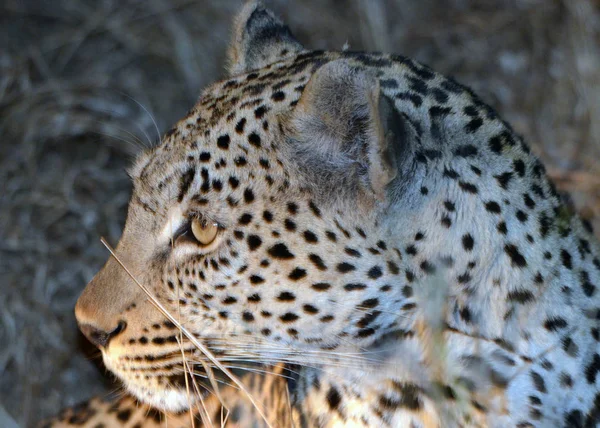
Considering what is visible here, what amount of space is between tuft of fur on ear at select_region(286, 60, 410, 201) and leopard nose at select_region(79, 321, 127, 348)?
84 cm

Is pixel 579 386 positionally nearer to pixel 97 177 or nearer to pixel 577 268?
pixel 577 268

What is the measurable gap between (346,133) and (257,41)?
1.05m

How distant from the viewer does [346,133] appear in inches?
100

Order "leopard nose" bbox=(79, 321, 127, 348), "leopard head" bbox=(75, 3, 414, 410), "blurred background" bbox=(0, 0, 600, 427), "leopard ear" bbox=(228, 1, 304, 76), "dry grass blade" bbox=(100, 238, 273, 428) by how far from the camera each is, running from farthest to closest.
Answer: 1. "blurred background" bbox=(0, 0, 600, 427)
2. "leopard ear" bbox=(228, 1, 304, 76)
3. "leopard nose" bbox=(79, 321, 127, 348)
4. "dry grass blade" bbox=(100, 238, 273, 428)
5. "leopard head" bbox=(75, 3, 414, 410)

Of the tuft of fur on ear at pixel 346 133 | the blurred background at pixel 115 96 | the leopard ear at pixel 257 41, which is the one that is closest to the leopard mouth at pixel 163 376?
the tuft of fur on ear at pixel 346 133

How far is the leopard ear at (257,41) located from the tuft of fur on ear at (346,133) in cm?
81

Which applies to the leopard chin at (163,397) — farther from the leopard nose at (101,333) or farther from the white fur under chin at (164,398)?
the leopard nose at (101,333)

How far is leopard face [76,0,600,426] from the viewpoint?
8.36 feet

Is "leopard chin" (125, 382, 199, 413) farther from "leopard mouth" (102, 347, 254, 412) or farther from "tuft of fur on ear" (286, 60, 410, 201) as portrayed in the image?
"tuft of fur on ear" (286, 60, 410, 201)

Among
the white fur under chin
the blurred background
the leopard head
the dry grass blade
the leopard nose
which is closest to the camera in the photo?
the leopard head

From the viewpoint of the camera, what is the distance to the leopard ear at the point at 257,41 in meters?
3.39

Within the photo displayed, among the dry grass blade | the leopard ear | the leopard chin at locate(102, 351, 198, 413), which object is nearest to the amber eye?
→ the dry grass blade

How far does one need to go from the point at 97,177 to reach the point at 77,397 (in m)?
1.39

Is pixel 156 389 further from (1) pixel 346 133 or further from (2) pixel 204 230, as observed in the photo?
(1) pixel 346 133
